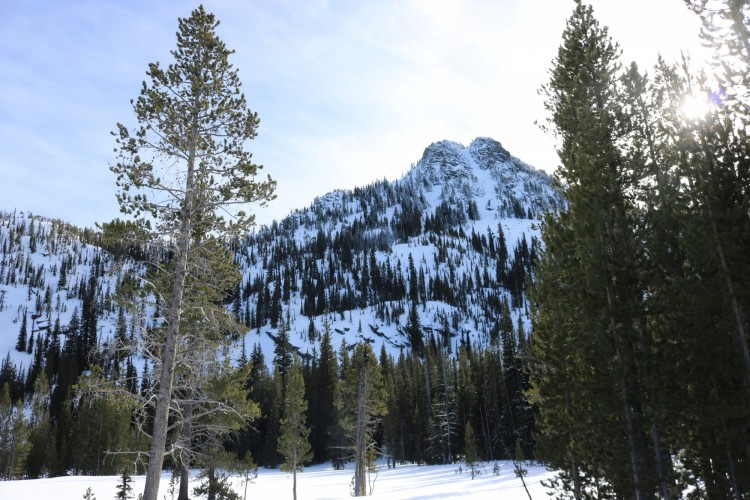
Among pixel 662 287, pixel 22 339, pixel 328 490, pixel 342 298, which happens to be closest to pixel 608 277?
pixel 662 287

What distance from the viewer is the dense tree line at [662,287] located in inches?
453

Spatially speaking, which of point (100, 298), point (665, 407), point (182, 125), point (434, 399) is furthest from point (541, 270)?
point (434, 399)

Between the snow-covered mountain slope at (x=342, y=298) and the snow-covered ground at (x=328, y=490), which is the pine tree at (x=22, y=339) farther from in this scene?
the snow-covered ground at (x=328, y=490)

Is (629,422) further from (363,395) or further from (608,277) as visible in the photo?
(363,395)

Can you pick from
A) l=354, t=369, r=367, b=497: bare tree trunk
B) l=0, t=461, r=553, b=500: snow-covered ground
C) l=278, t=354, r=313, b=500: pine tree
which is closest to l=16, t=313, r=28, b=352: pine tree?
l=0, t=461, r=553, b=500: snow-covered ground

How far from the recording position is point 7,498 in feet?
83.9

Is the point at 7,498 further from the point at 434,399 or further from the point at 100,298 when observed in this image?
the point at 434,399

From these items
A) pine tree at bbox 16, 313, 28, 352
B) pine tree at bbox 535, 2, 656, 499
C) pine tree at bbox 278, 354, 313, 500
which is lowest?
pine tree at bbox 278, 354, 313, 500

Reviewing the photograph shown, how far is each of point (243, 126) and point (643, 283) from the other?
11.5 meters

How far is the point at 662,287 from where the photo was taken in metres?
12.8

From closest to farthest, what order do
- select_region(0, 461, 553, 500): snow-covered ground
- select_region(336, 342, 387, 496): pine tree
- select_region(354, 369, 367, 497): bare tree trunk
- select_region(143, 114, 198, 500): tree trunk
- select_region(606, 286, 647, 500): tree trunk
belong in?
1. select_region(143, 114, 198, 500): tree trunk
2. select_region(606, 286, 647, 500): tree trunk
3. select_region(0, 461, 553, 500): snow-covered ground
4. select_region(354, 369, 367, 497): bare tree trunk
5. select_region(336, 342, 387, 496): pine tree

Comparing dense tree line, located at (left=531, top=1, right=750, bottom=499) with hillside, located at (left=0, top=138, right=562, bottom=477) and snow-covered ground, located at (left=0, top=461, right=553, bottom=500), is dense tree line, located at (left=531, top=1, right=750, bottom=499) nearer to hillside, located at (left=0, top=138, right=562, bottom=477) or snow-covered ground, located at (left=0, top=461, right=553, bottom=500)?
hillside, located at (left=0, top=138, right=562, bottom=477)

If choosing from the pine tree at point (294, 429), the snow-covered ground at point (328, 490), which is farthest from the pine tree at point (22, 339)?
the pine tree at point (294, 429)

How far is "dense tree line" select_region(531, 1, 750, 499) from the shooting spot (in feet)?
37.8
